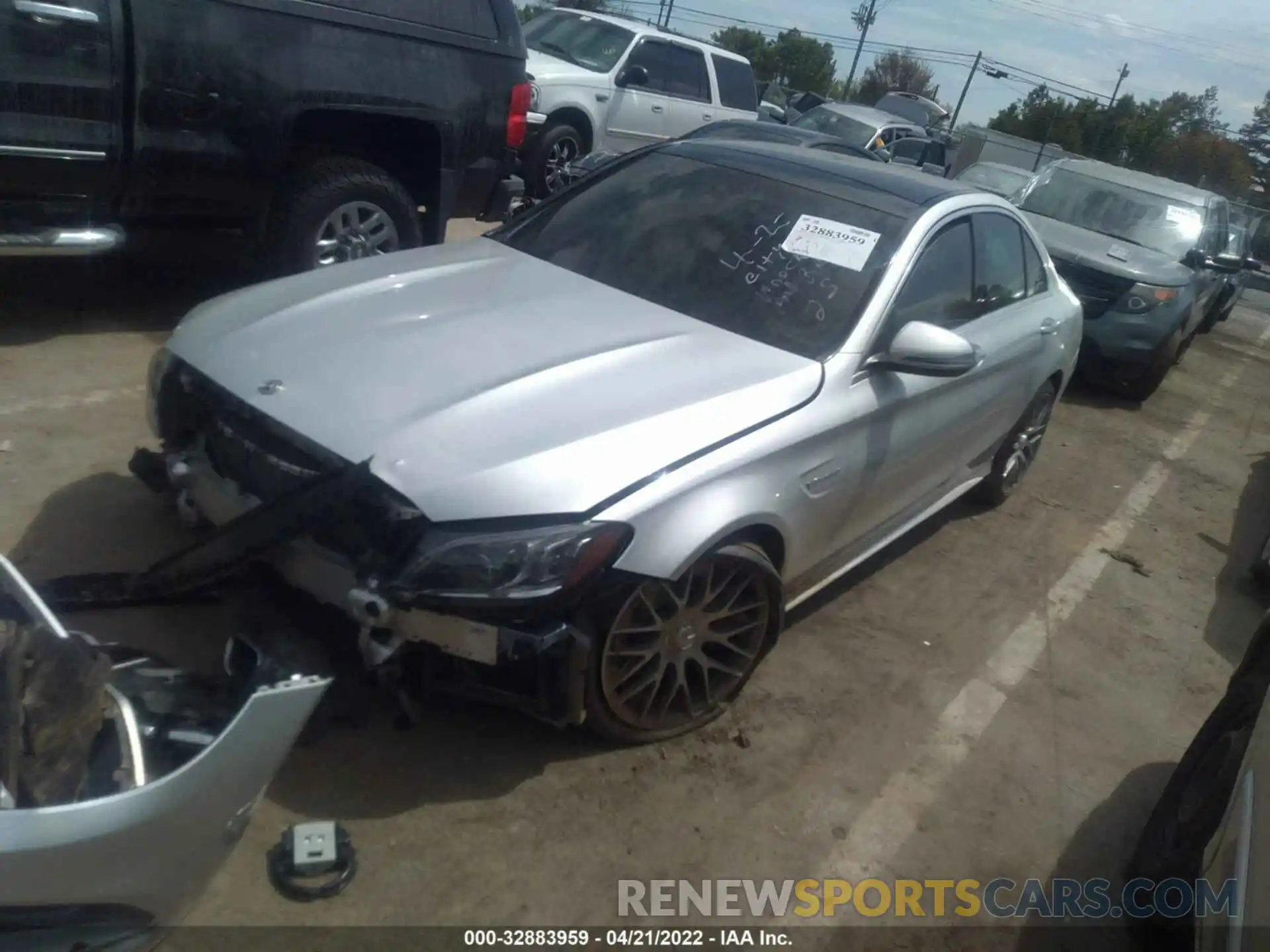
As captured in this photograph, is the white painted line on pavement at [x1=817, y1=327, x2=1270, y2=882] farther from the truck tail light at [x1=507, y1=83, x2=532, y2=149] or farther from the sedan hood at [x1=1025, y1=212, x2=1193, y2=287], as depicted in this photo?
the truck tail light at [x1=507, y1=83, x2=532, y2=149]

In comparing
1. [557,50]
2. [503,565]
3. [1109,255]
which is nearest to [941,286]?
[503,565]

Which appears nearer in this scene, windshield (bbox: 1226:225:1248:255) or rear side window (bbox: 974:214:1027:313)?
rear side window (bbox: 974:214:1027:313)

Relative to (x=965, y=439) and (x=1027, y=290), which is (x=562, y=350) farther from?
(x=1027, y=290)

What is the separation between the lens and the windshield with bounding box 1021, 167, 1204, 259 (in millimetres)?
9109

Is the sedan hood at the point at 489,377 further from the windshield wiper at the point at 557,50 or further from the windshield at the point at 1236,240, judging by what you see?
the windshield at the point at 1236,240

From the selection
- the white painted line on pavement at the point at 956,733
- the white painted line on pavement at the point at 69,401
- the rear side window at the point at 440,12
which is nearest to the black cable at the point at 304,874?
the white painted line on pavement at the point at 956,733

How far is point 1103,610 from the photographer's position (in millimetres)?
4957

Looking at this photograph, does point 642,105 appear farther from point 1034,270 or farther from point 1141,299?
point 1034,270

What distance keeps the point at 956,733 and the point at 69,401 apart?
398 centimetres

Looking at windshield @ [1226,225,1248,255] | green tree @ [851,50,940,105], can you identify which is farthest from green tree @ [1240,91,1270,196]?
windshield @ [1226,225,1248,255]

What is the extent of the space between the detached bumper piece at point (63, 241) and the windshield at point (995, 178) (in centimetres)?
892

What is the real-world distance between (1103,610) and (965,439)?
1.19m

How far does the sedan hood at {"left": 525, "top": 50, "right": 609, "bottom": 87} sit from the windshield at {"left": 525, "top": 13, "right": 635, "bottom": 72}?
15 centimetres

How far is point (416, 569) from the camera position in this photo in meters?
2.60
